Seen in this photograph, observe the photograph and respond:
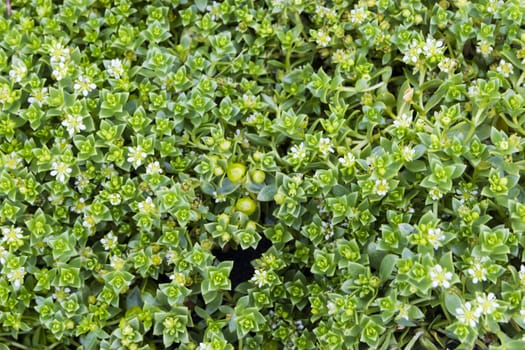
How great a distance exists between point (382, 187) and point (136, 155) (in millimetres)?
812

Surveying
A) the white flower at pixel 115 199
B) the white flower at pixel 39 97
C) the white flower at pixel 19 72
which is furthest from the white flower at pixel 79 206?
the white flower at pixel 19 72

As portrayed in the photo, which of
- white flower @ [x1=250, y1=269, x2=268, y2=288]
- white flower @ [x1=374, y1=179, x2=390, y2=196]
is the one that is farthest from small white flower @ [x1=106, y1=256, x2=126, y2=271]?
white flower @ [x1=374, y1=179, x2=390, y2=196]

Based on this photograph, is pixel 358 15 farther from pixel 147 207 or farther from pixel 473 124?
pixel 147 207

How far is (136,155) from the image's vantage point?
2.11 meters

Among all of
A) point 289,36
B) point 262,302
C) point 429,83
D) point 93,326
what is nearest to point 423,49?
point 429,83

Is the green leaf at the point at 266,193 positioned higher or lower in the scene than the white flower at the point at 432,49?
lower

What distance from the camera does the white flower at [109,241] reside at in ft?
6.96

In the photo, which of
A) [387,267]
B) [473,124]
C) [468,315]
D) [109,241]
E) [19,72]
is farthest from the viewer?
[19,72]

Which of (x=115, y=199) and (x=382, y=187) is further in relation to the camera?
(x=115, y=199)

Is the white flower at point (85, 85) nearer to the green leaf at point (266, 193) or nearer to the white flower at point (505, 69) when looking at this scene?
the green leaf at point (266, 193)

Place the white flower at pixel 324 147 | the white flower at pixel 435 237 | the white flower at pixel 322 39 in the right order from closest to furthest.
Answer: the white flower at pixel 435 237
the white flower at pixel 324 147
the white flower at pixel 322 39

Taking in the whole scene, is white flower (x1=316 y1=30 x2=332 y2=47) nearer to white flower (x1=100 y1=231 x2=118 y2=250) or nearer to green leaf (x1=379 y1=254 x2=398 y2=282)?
green leaf (x1=379 y1=254 x2=398 y2=282)

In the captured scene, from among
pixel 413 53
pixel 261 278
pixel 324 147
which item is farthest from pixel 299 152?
pixel 413 53

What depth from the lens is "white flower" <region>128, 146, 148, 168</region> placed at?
2096mm
